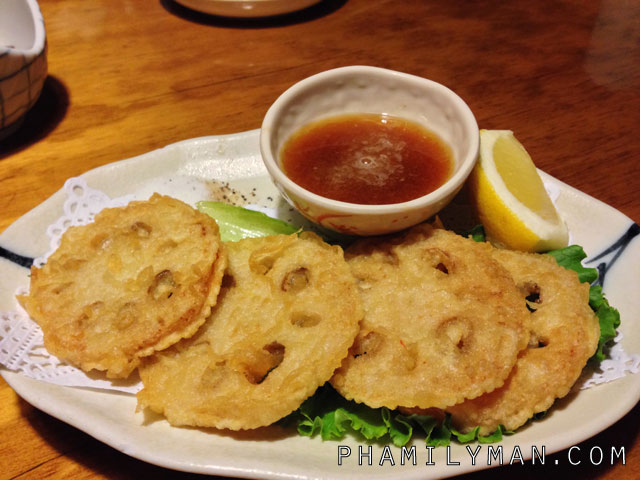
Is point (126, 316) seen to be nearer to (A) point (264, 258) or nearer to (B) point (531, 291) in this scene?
(A) point (264, 258)

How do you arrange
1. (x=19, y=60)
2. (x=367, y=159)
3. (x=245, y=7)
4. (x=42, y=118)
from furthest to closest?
1. (x=245, y=7)
2. (x=42, y=118)
3. (x=19, y=60)
4. (x=367, y=159)

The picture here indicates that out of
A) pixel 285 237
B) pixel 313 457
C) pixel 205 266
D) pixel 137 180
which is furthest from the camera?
pixel 137 180

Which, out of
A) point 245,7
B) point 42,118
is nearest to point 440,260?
point 42,118

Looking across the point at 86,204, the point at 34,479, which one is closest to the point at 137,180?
the point at 86,204

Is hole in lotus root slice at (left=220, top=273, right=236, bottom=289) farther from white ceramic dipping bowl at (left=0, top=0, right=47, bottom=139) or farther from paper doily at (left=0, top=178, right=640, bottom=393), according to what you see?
white ceramic dipping bowl at (left=0, top=0, right=47, bottom=139)

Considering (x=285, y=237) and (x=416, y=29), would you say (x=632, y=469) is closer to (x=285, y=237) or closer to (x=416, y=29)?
(x=285, y=237)

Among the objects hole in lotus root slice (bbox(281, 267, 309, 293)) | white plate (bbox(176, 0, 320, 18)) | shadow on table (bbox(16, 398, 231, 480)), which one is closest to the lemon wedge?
hole in lotus root slice (bbox(281, 267, 309, 293))
